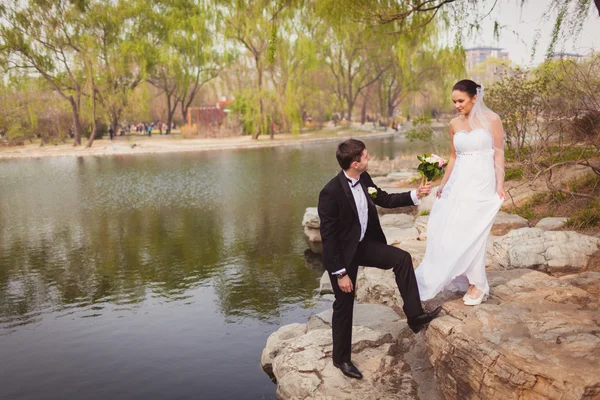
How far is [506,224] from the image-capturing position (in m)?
8.59

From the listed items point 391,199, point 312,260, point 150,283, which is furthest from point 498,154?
point 150,283

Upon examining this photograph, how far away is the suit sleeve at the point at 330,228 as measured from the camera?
414cm

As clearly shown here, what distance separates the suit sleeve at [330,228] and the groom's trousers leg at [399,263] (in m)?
0.27

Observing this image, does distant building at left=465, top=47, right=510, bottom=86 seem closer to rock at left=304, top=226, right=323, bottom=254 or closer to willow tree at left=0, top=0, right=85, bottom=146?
rock at left=304, top=226, right=323, bottom=254

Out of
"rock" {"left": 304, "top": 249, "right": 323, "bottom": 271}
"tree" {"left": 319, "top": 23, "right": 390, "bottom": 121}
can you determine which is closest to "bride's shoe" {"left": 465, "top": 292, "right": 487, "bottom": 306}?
"rock" {"left": 304, "top": 249, "right": 323, "bottom": 271}

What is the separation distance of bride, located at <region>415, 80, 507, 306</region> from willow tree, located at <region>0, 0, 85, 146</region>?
3710 cm

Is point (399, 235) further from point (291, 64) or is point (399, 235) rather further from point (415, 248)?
point (291, 64)

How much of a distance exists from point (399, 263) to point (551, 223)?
511 centimetres

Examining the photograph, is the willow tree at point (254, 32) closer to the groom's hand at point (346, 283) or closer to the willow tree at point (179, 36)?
the willow tree at point (179, 36)

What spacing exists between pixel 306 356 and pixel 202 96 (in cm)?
6677

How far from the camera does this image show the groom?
4.14m

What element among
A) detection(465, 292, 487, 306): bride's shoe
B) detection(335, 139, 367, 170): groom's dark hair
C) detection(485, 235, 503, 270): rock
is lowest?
detection(485, 235, 503, 270): rock

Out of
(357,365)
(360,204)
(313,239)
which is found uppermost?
(360,204)

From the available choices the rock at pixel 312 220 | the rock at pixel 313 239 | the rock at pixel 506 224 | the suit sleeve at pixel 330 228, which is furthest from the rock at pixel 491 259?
the rock at pixel 312 220
